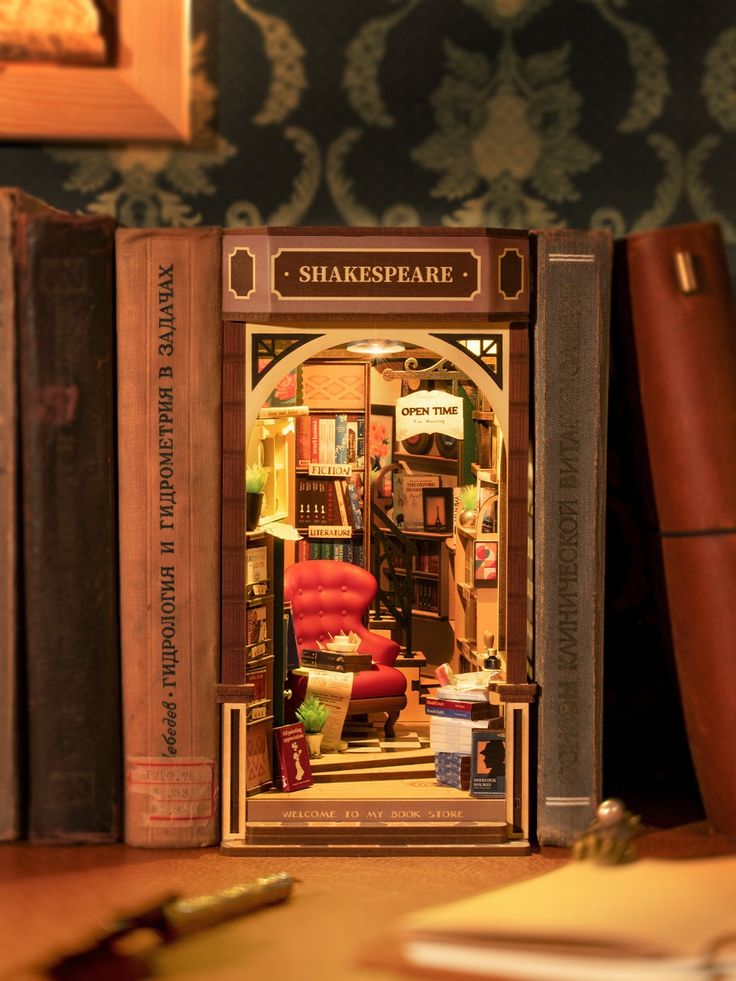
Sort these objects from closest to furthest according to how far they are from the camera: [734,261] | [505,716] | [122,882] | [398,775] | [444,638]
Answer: [122,882] → [505,716] → [734,261] → [398,775] → [444,638]

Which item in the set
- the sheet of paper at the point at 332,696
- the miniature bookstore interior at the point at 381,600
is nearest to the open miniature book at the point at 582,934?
the miniature bookstore interior at the point at 381,600

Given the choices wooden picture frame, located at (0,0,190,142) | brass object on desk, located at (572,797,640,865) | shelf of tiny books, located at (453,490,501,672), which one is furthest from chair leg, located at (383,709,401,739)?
brass object on desk, located at (572,797,640,865)

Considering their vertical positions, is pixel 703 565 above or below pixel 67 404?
below

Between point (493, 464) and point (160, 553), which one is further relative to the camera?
point (493, 464)

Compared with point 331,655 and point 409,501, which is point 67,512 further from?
point 409,501

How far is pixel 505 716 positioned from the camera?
272 cm

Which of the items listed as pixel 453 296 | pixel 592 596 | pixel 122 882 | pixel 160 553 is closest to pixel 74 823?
pixel 122 882

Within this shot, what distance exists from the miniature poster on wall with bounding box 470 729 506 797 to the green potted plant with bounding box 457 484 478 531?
2339 mm

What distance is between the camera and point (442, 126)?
290cm

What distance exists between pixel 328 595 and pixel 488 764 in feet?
7.67

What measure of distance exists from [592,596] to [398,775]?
1068mm

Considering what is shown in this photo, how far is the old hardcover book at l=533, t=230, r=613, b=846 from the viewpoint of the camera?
2.62 m

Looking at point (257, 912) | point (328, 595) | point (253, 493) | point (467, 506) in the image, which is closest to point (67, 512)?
point (253, 493)

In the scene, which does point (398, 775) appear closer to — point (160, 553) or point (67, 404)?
point (160, 553)
